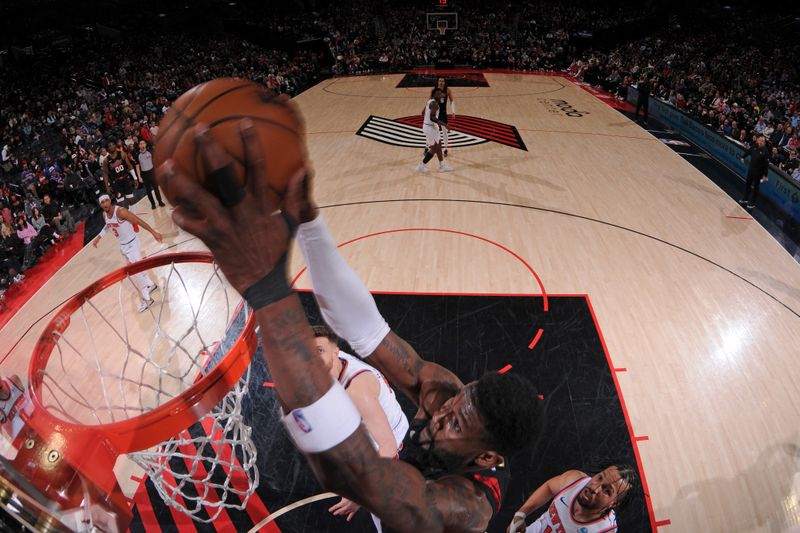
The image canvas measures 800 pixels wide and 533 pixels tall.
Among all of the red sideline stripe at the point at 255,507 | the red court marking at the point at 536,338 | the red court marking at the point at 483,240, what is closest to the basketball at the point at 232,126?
the red sideline stripe at the point at 255,507

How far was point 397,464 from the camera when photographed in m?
1.29

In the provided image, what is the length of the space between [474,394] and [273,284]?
0.96 metres

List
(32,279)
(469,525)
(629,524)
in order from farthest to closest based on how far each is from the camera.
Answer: (32,279)
(629,524)
(469,525)

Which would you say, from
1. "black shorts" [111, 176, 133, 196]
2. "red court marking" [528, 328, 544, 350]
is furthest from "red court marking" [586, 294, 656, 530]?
"black shorts" [111, 176, 133, 196]

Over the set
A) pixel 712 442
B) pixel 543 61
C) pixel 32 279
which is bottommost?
pixel 32 279

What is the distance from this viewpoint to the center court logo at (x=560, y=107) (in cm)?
1527

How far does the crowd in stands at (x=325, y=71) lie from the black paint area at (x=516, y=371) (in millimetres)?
5297

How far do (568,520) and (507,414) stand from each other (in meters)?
2.10

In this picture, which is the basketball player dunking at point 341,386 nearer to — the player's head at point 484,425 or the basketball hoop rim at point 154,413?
the player's head at point 484,425

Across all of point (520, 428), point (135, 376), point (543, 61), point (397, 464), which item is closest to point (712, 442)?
point (520, 428)

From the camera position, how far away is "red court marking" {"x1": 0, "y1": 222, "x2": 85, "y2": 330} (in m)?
6.55

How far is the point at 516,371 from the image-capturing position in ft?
16.4

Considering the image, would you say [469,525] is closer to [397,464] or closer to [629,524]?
[397,464]

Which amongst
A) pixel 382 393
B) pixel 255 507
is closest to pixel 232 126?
pixel 382 393
